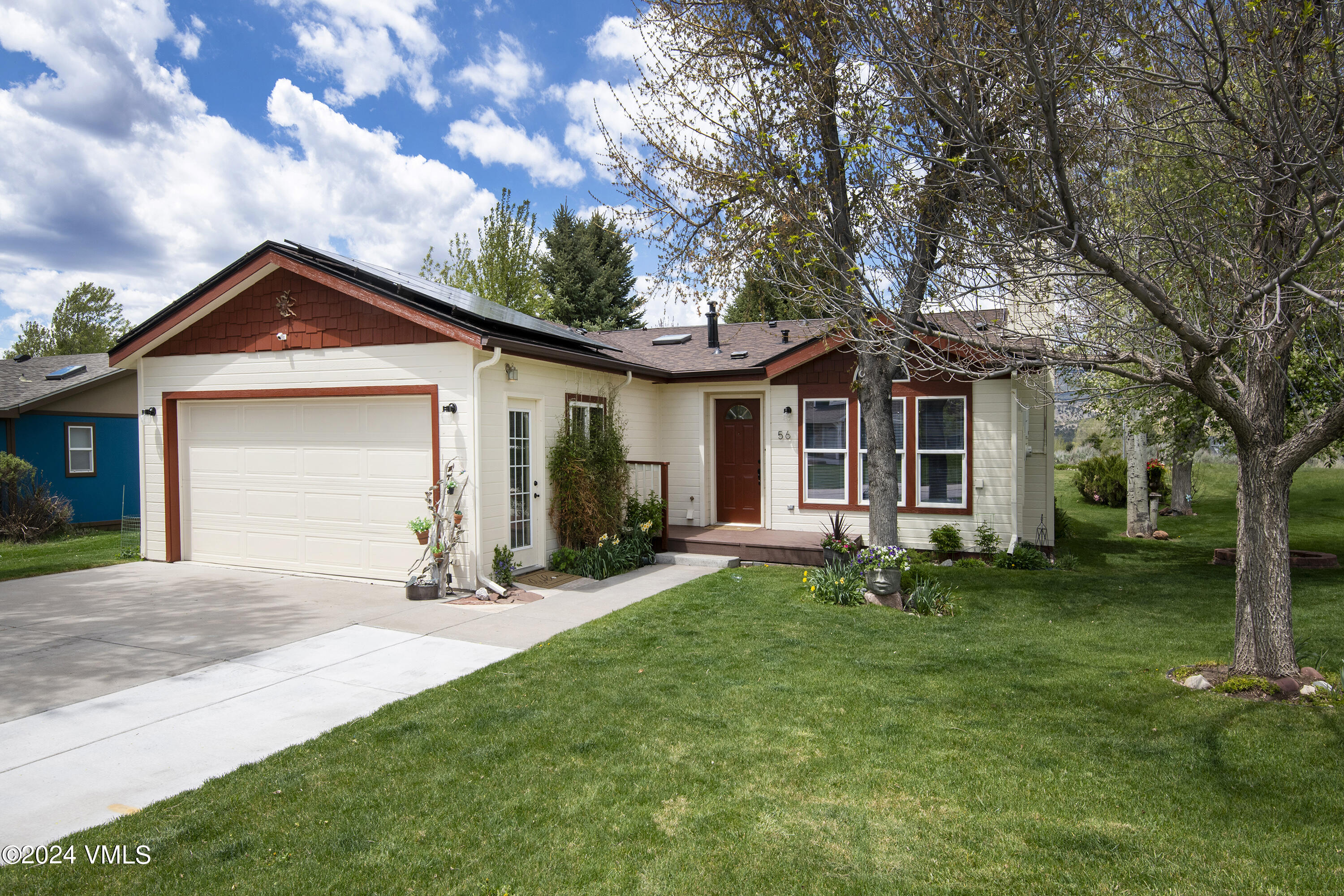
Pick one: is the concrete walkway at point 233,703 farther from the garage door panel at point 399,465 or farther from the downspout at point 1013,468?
the downspout at point 1013,468

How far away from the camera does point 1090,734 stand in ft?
14.3

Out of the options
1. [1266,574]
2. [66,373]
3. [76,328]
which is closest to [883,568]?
[1266,574]

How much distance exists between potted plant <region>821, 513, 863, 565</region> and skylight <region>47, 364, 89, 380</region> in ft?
56.6

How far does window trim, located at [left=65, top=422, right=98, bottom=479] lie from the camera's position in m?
16.1

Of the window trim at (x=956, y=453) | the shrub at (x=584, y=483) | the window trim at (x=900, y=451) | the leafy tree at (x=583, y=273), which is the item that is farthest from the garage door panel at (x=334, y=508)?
the leafy tree at (x=583, y=273)

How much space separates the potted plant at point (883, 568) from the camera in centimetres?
812

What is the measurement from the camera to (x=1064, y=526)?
14.3m

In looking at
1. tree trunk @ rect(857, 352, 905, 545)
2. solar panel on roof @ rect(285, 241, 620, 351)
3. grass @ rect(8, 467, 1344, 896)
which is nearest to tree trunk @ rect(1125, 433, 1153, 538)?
tree trunk @ rect(857, 352, 905, 545)

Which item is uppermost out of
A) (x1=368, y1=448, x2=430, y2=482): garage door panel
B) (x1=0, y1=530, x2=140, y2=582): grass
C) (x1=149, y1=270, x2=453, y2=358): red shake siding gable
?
(x1=149, y1=270, x2=453, y2=358): red shake siding gable

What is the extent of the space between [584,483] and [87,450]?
13.7 meters

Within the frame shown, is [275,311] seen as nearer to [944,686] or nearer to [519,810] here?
[519,810]

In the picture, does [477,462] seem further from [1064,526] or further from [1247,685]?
[1064,526]

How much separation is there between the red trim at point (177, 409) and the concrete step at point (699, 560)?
4565mm

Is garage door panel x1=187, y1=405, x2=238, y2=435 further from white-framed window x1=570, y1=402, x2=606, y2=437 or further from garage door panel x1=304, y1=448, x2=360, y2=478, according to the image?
white-framed window x1=570, y1=402, x2=606, y2=437
